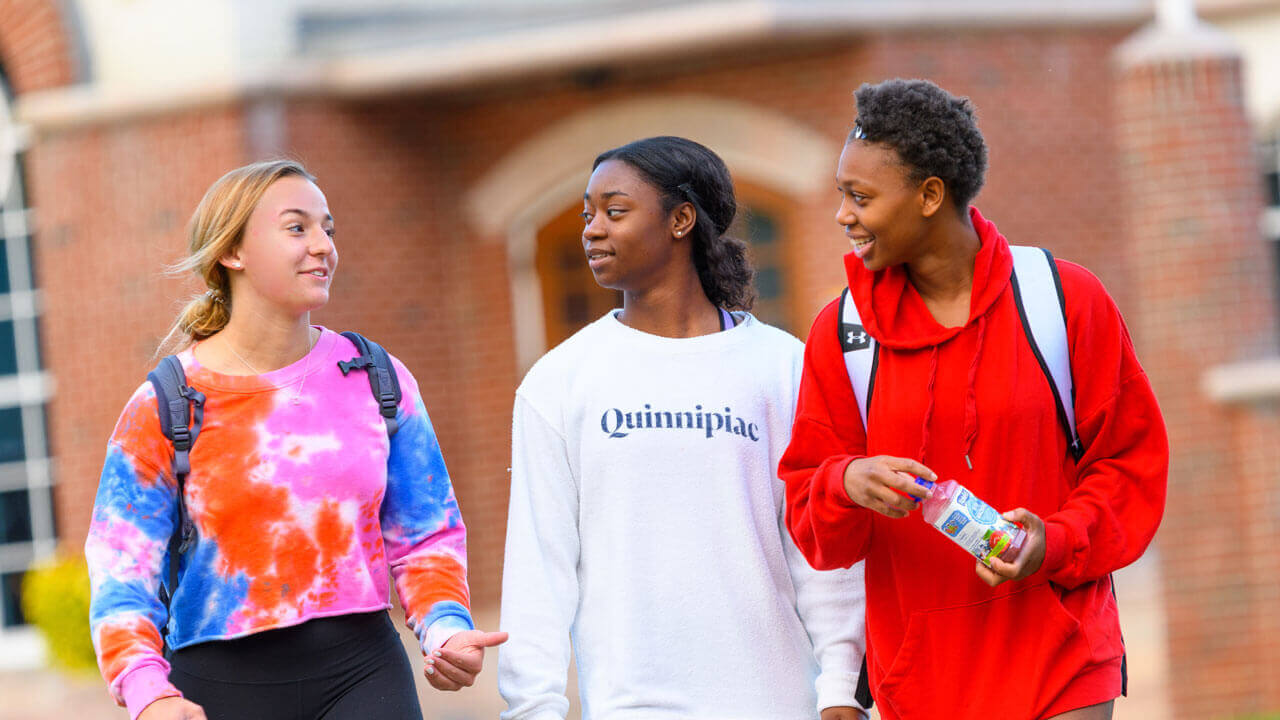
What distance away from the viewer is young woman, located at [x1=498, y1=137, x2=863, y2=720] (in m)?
3.41

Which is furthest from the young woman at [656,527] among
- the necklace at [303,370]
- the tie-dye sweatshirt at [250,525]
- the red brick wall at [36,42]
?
the red brick wall at [36,42]

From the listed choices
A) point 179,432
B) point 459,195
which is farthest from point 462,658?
point 459,195

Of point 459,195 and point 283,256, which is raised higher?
point 459,195

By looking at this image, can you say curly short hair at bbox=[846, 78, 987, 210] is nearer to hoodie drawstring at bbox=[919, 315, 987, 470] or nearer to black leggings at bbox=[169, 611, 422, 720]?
hoodie drawstring at bbox=[919, 315, 987, 470]

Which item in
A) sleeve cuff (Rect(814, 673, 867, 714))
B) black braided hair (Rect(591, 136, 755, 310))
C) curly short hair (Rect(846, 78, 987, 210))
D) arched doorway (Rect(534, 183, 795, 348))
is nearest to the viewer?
curly short hair (Rect(846, 78, 987, 210))

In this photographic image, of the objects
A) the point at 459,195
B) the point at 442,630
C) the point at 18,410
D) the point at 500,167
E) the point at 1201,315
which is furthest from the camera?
the point at 18,410

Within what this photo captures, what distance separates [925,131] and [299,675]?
5.45 ft

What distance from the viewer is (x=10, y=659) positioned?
11039 millimetres

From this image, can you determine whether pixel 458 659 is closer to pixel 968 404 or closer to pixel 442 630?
pixel 442 630

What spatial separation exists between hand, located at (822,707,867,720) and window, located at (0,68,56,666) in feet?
29.7

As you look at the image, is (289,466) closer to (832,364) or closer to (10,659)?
(832,364)

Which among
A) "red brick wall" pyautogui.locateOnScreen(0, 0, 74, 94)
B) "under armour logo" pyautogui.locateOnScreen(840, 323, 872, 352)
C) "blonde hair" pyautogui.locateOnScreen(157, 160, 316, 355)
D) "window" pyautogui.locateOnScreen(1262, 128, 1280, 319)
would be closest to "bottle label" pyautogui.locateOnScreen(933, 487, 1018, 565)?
"under armour logo" pyautogui.locateOnScreen(840, 323, 872, 352)

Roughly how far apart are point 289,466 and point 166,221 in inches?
303

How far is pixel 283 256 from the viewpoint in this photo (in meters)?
3.39
